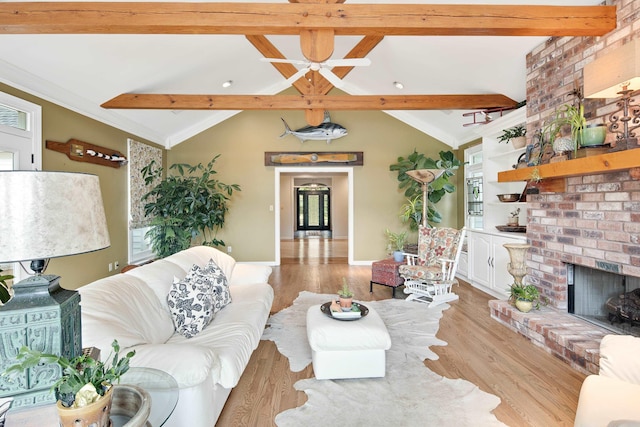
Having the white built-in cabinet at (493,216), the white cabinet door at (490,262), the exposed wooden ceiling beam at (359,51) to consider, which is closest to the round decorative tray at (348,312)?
the white cabinet door at (490,262)

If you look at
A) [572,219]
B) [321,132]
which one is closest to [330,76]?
[572,219]

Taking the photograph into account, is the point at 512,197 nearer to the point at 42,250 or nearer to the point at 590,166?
the point at 590,166

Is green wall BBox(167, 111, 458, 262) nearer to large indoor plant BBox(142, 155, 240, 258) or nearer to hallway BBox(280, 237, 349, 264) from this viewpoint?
hallway BBox(280, 237, 349, 264)

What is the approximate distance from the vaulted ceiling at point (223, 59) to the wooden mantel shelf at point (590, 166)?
102cm

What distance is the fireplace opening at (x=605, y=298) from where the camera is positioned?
102 inches

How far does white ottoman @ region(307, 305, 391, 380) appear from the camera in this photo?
7.73 feet

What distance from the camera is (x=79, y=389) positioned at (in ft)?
3.06

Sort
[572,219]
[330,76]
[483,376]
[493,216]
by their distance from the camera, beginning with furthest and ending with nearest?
[493,216] < [330,76] < [572,219] < [483,376]

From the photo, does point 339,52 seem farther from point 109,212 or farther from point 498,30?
point 109,212

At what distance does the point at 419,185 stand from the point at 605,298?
3.73m

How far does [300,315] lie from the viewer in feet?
12.4

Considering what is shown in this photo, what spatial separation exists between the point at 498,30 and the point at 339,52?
310cm

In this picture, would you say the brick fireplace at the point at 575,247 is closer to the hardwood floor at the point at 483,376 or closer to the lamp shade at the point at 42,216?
the hardwood floor at the point at 483,376

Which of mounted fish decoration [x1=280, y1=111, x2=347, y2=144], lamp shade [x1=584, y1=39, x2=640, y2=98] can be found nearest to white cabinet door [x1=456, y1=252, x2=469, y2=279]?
mounted fish decoration [x1=280, y1=111, x2=347, y2=144]
